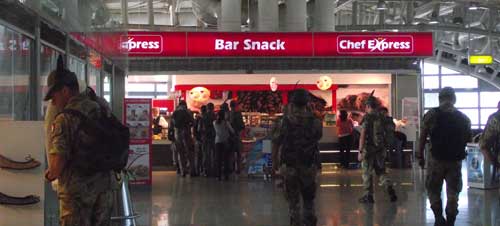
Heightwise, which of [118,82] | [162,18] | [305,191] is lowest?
[305,191]

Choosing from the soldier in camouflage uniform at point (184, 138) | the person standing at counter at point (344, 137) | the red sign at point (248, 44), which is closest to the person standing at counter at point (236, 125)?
the soldier in camouflage uniform at point (184, 138)

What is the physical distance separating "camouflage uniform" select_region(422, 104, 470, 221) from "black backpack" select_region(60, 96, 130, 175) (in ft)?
12.8

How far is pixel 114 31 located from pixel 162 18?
22.4m

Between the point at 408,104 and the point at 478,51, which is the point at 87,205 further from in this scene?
the point at 478,51

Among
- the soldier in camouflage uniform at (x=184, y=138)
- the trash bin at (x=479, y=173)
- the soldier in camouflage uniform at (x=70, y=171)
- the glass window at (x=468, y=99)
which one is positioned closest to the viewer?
the soldier in camouflage uniform at (x=70, y=171)

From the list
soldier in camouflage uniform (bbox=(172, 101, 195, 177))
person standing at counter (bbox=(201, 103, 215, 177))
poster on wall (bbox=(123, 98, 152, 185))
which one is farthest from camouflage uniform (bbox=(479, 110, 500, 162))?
soldier in camouflage uniform (bbox=(172, 101, 195, 177))

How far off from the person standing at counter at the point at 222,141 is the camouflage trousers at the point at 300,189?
24.3 feet


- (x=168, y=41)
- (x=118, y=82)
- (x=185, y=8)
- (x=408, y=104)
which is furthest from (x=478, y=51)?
(x=118, y=82)

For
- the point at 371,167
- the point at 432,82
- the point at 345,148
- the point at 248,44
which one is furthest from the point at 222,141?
the point at 432,82

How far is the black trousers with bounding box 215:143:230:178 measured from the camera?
45.3 feet

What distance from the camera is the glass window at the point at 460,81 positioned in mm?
43344

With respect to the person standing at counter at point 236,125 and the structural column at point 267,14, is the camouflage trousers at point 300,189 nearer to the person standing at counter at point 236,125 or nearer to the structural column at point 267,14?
the person standing at counter at point 236,125

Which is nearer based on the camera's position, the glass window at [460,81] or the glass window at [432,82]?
the glass window at [460,81]

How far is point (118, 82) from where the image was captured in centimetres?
1237
